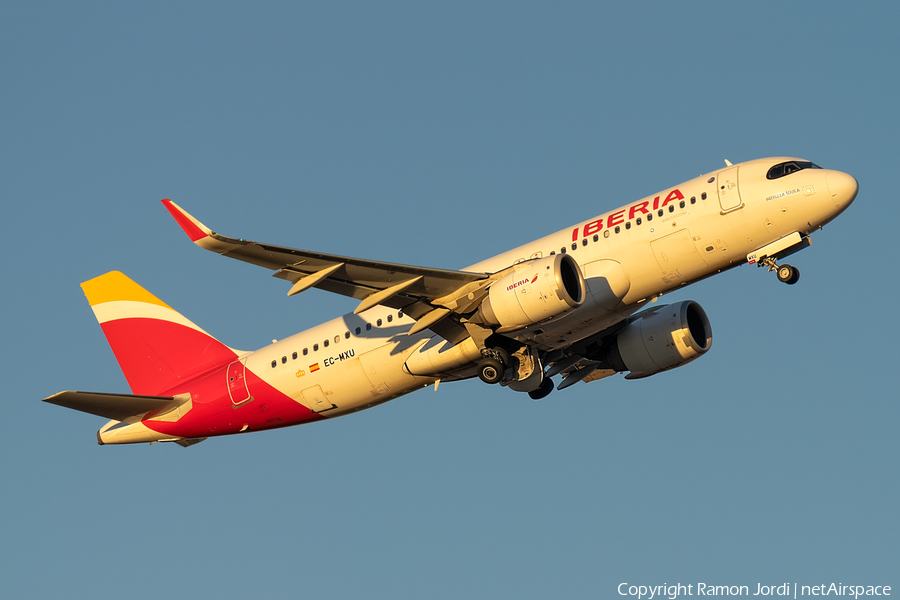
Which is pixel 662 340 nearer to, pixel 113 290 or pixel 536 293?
pixel 536 293

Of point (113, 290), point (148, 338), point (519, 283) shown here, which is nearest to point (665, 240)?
point (519, 283)

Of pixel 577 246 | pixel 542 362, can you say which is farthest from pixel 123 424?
pixel 577 246

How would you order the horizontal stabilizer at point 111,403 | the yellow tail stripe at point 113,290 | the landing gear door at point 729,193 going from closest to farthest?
the landing gear door at point 729,193 < the horizontal stabilizer at point 111,403 < the yellow tail stripe at point 113,290

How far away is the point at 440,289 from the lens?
101 ft

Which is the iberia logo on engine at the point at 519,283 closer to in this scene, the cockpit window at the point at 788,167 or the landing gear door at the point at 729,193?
the landing gear door at the point at 729,193

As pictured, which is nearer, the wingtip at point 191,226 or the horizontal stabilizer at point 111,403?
the wingtip at point 191,226

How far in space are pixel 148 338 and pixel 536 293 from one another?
56.1ft

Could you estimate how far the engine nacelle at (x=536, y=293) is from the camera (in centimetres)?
2881

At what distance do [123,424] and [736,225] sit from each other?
2252 centimetres

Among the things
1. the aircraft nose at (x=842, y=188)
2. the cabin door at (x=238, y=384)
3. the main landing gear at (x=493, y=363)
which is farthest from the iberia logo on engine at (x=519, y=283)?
the cabin door at (x=238, y=384)

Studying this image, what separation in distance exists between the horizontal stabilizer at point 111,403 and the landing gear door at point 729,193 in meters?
20.2

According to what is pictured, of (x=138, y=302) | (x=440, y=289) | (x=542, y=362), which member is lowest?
(x=542, y=362)

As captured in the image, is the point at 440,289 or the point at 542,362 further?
the point at 542,362

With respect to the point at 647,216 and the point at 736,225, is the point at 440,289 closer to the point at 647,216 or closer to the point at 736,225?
the point at 647,216
